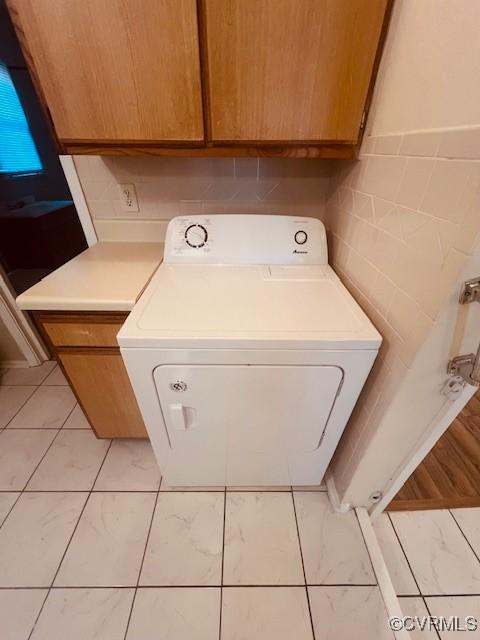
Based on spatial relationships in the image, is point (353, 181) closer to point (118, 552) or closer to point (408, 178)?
point (408, 178)

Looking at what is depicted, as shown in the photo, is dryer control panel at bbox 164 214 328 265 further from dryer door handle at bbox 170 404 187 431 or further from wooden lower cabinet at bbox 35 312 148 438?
dryer door handle at bbox 170 404 187 431

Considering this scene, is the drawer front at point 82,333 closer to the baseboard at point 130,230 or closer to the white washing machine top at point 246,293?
the white washing machine top at point 246,293

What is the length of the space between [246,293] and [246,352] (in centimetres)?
30

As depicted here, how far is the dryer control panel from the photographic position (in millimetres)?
1219

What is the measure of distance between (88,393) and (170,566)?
0.81m

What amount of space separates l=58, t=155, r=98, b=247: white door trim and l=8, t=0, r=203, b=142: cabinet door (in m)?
0.46

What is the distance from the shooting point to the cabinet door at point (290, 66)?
0.76 m

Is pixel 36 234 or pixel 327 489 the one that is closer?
pixel 327 489

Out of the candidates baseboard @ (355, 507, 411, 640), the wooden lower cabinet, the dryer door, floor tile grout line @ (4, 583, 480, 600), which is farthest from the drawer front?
baseboard @ (355, 507, 411, 640)

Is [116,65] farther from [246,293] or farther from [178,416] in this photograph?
[178,416]

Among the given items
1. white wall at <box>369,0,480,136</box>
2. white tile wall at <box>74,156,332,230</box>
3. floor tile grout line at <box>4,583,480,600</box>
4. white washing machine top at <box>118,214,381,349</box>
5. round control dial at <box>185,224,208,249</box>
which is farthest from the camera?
white tile wall at <box>74,156,332,230</box>

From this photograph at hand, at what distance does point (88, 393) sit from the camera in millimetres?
1215

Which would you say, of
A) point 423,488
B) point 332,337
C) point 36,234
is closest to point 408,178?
point 332,337

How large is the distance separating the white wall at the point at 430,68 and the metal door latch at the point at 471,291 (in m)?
0.33
